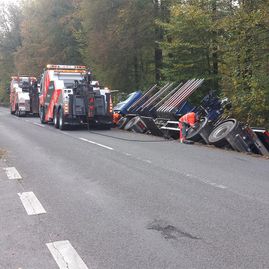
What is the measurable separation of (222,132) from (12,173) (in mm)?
7773

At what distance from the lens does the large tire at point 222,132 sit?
14.6 m

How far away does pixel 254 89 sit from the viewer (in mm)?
15562

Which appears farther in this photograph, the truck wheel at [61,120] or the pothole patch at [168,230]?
the truck wheel at [61,120]

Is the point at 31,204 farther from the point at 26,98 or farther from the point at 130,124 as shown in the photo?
the point at 26,98

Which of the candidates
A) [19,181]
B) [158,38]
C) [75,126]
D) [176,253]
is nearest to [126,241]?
[176,253]

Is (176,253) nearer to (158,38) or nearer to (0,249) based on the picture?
(0,249)

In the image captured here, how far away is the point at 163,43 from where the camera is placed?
78.8ft

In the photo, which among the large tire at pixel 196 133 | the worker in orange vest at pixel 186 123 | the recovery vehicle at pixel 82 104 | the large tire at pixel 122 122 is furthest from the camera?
the large tire at pixel 122 122

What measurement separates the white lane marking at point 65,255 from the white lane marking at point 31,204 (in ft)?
4.78

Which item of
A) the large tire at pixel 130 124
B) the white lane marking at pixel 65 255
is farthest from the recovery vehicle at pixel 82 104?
the white lane marking at pixel 65 255

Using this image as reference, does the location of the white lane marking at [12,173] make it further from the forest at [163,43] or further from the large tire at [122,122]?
the large tire at [122,122]

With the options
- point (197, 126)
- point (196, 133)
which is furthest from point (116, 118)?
point (196, 133)

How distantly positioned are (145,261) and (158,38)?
25.9 m

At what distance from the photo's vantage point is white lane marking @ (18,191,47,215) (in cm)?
655
